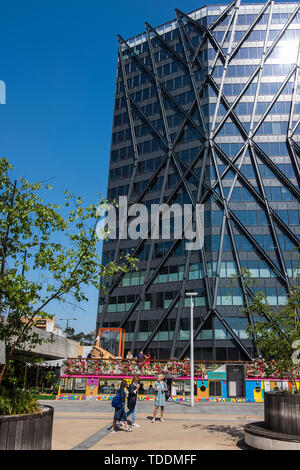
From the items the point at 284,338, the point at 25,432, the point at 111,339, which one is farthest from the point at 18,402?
the point at 111,339

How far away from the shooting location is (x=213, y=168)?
52.2 meters

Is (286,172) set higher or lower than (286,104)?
lower

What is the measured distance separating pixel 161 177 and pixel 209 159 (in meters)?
7.59

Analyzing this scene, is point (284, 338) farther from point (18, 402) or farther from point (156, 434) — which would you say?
point (18, 402)

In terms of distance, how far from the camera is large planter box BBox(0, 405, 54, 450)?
7453 millimetres

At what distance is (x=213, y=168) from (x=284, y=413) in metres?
44.3

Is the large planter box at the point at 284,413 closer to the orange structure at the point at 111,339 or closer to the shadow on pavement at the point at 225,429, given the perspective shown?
the shadow on pavement at the point at 225,429

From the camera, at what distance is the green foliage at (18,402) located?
8109 mm

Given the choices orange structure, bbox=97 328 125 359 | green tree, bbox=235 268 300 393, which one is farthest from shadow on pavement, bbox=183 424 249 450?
orange structure, bbox=97 328 125 359

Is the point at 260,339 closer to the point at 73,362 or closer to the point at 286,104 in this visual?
the point at 73,362

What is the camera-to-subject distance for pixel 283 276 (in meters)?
47.4

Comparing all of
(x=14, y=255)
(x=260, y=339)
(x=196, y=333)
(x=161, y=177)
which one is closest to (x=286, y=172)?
(x=161, y=177)

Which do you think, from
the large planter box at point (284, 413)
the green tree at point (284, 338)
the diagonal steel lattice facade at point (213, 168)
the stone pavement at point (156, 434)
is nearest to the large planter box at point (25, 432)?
the stone pavement at point (156, 434)

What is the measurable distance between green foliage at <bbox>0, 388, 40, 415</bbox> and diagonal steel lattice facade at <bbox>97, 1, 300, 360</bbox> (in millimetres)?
39208
